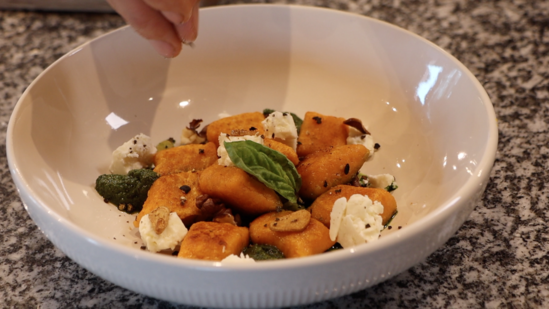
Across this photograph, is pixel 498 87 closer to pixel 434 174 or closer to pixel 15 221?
pixel 434 174

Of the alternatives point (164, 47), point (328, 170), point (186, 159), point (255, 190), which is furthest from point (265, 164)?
point (164, 47)

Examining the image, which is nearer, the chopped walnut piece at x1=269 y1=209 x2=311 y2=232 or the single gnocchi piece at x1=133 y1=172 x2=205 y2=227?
the chopped walnut piece at x1=269 y1=209 x2=311 y2=232

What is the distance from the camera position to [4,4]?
2010 mm

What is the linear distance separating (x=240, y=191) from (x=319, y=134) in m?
0.34

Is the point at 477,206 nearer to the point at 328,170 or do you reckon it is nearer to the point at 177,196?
the point at 328,170

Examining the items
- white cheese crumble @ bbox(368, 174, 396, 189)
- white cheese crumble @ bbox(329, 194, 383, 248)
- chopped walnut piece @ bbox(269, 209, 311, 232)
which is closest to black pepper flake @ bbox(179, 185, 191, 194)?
chopped walnut piece @ bbox(269, 209, 311, 232)

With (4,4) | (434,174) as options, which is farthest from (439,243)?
(4,4)

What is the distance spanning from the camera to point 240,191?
3.23ft

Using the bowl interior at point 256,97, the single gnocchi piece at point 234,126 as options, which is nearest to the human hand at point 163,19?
the single gnocchi piece at point 234,126

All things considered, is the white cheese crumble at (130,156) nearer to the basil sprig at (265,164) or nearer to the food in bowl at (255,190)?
the food in bowl at (255,190)

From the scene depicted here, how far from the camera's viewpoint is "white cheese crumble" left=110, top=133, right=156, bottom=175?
118 centimetres

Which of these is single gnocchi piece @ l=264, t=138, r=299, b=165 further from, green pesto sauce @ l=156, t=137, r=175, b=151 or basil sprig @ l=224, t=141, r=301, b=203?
green pesto sauce @ l=156, t=137, r=175, b=151

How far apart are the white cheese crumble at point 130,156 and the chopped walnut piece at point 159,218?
0.26 metres

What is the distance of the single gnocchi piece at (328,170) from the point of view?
108 cm
